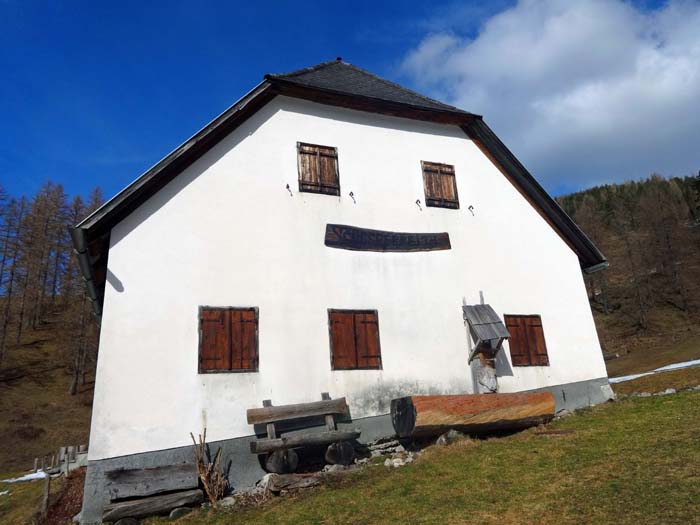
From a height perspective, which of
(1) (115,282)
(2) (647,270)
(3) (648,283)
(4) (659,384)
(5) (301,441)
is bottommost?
(5) (301,441)

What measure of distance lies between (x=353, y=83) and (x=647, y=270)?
188 feet

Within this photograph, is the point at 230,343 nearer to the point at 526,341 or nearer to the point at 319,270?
the point at 319,270

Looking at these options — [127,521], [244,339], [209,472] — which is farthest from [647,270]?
[127,521]

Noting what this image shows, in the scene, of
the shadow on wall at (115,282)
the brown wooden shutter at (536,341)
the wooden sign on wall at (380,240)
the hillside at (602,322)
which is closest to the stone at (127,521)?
the shadow on wall at (115,282)

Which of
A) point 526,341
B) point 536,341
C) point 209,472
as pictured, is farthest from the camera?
point 536,341

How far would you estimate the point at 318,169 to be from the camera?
44.3 feet

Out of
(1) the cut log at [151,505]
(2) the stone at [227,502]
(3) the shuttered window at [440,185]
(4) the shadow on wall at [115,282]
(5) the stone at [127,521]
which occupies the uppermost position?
(3) the shuttered window at [440,185]

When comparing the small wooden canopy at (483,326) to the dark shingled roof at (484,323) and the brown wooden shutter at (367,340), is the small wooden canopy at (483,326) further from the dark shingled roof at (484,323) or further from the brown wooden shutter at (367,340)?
the brown wooden shutter at (367,340)

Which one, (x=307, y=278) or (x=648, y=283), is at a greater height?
(x=648, y=283)

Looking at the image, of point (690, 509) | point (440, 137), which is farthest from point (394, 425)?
point (440, 137)

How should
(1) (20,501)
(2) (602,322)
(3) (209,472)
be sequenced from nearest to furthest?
(3) (209,472)
(1) (20,501)
(2) (602,322)

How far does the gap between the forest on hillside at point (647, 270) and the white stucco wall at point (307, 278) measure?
37338 millimetres

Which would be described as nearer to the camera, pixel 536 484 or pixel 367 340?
pixel 536 484

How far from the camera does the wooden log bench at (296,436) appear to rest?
10.4 metres
